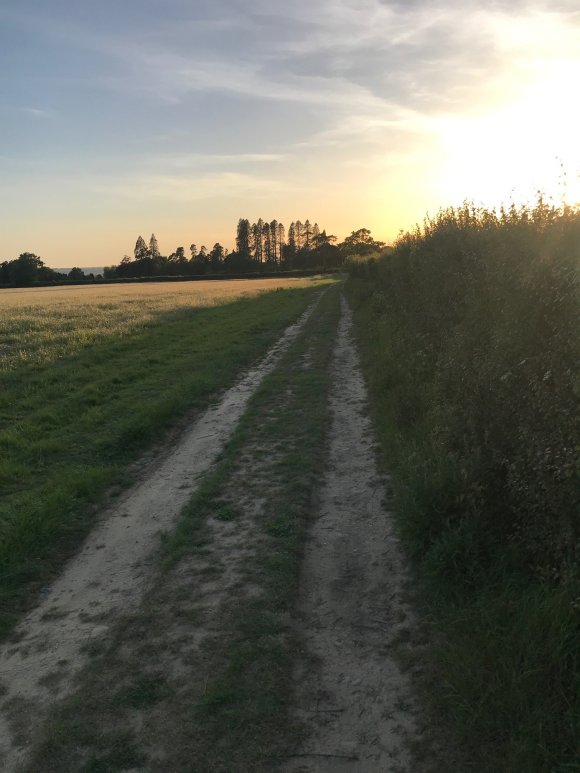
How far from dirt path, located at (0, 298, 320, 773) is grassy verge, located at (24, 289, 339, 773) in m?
0.16

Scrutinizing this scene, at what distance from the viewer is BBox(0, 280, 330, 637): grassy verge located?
568 centimetres

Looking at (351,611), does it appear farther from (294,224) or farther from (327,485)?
(294,224)

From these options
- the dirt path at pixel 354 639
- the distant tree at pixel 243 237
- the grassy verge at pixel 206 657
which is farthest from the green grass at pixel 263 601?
the distant tree at pixel 243 237

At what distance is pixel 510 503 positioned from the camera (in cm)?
450

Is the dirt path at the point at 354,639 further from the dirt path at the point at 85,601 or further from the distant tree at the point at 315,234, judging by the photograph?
the distant tree at the point at 315,234

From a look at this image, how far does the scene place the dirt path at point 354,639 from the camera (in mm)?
3018

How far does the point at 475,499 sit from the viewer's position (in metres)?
4.62

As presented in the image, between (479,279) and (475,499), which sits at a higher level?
(479,279)

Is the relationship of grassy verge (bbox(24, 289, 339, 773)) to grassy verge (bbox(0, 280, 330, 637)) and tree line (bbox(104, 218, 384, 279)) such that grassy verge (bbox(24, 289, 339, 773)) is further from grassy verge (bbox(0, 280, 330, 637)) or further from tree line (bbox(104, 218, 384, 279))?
tree line (bbox(104, 218, 384, 279))

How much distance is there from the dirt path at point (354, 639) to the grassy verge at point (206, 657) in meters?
0.15

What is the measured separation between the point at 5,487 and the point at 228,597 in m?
4.13

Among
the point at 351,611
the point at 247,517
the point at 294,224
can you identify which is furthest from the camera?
the point at 294,224

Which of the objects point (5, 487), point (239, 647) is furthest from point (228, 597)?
point (5, 487)

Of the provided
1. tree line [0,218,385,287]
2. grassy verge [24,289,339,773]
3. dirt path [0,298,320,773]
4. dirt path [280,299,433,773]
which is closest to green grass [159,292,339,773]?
grassy verge [24,289,339,773]
